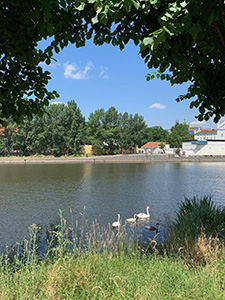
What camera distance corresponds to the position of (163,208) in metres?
14.7

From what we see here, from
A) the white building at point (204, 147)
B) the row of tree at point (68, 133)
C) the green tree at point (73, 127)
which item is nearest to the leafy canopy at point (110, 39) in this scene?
the row of tree at point (68, 133)

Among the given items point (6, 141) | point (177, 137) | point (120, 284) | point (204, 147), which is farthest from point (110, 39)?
point (177, 137)

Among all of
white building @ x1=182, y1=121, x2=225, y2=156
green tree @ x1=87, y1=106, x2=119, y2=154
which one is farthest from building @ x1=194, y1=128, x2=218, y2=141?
green tree @ x1=87, y1=106, x2=119, y2=154

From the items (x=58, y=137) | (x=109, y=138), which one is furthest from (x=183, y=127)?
(x=58, y=137)

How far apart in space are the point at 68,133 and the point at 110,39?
76.9m

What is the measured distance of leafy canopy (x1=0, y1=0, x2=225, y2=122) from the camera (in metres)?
2.92

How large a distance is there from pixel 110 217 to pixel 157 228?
3.20 metres

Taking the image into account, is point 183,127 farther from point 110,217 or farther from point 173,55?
point 173,55

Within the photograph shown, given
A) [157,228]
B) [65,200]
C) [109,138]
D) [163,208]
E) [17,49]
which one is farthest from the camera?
[109,138]

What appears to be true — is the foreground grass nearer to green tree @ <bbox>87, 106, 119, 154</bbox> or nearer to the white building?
green tree @ <bbox>87, 106, 119, 154</bbox>

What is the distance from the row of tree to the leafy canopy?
69.8 metres

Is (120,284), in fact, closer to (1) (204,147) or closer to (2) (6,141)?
(1) (204,147)

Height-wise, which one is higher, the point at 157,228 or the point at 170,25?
the point at 170,25

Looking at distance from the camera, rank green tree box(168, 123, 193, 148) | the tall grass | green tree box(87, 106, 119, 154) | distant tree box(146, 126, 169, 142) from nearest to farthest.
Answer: the tall grass → green tree box(87, 106, 119, 154) → green tree box(168, 123, 193, 148) → distant tree box(146, 126, 169, 142)
